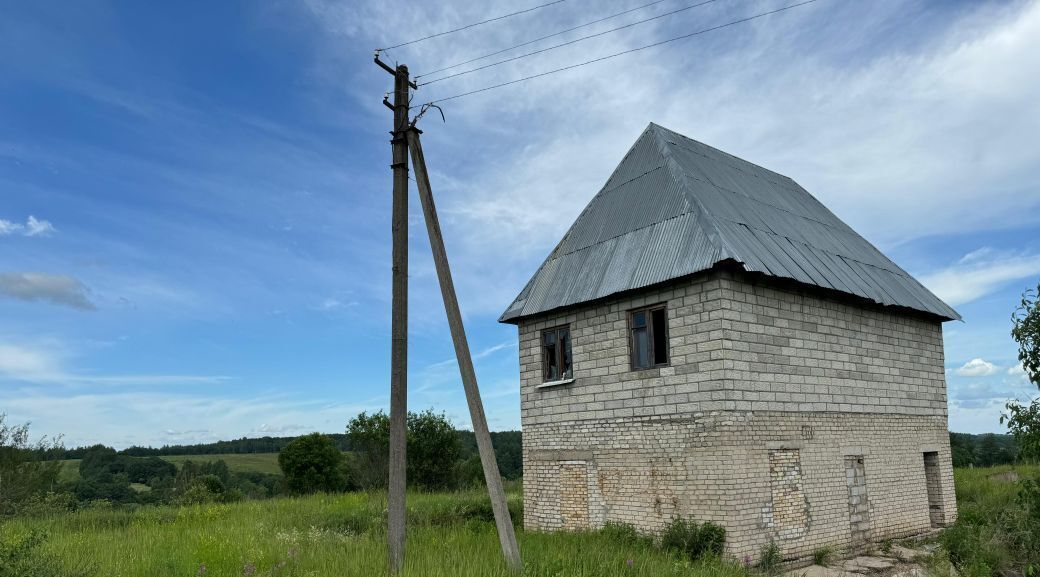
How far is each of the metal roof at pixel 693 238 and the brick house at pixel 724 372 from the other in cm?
5

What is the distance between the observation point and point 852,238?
1862 centimetres

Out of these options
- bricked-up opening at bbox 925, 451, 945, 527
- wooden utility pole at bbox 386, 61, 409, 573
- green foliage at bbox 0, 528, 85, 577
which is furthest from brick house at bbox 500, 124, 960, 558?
green foliage at bbox 0, 528, 85, 577

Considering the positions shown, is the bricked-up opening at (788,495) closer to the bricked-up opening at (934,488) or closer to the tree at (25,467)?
the bricked-up opening at (934,488)

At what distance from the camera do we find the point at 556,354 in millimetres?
15344

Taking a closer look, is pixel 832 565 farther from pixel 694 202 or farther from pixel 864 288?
pixel 694 202

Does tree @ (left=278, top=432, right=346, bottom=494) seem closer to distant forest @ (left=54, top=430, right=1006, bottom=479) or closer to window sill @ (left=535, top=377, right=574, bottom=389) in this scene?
distant forest @ (left=54, top=430, right=1006, bottom=479)

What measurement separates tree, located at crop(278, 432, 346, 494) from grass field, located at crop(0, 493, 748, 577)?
18229 mm

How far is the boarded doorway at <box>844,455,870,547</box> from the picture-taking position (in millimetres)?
14055

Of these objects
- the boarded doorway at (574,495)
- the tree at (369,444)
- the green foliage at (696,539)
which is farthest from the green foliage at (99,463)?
the green foliage at (696,539)

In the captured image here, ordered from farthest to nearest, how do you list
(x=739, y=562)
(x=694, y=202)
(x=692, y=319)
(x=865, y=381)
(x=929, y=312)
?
(x=929, y=312) → (x=865, y=381) → (x=694, y=202) → (x=692, y=319) → (x=739, y=562)

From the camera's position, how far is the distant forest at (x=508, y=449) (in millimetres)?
39969

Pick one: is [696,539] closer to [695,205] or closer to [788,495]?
[788,495]

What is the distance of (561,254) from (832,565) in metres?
8.10

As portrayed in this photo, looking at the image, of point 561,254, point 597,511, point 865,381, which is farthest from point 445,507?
point 865,381
